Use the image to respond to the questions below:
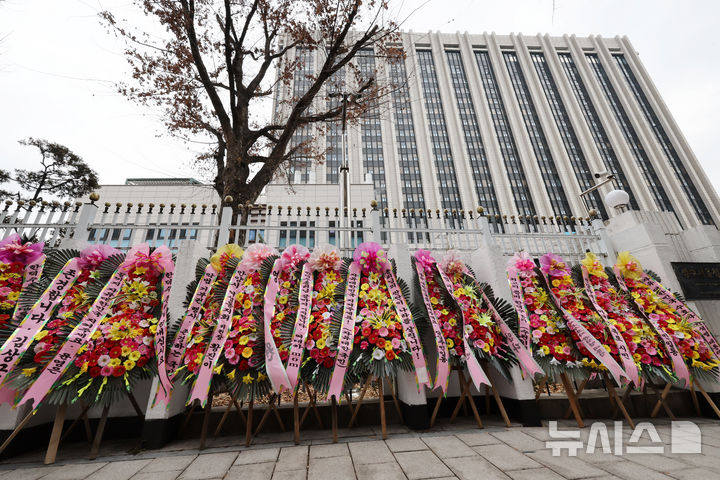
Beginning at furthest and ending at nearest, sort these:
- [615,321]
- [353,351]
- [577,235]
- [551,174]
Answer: [551,174], [577,235], [615,321], [353,351]

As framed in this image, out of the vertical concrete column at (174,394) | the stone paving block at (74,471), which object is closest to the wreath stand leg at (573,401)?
the vertical concrete column at (174,394)

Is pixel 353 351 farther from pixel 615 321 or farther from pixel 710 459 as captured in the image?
pixel 615 321

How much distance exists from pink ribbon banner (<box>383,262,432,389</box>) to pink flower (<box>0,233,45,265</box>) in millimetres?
3936

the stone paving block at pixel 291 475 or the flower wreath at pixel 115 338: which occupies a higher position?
the flower wreath at pixel 115 338

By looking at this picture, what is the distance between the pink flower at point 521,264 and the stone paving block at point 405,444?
7.53 feet

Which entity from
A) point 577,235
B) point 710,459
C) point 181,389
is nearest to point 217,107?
point 181,389

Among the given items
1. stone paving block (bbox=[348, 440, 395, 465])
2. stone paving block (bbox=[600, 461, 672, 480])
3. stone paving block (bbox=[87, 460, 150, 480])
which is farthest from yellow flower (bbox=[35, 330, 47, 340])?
stone paving block (bbox=[600, 461, 672, 480])

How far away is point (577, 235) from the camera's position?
4453 mm

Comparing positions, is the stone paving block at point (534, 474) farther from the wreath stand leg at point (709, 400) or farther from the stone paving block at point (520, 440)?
the wreath stand leg at point (709, 400)

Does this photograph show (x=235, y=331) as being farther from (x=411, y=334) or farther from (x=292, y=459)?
(x=411, y=334)

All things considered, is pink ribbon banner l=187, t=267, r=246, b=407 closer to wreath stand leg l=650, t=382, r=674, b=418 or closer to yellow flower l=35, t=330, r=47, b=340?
yellow flower l=35, t=330, r=47, b=340

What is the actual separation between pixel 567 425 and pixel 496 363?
1.08m

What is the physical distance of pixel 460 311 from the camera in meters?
3.12

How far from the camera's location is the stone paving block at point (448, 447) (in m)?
2.20
